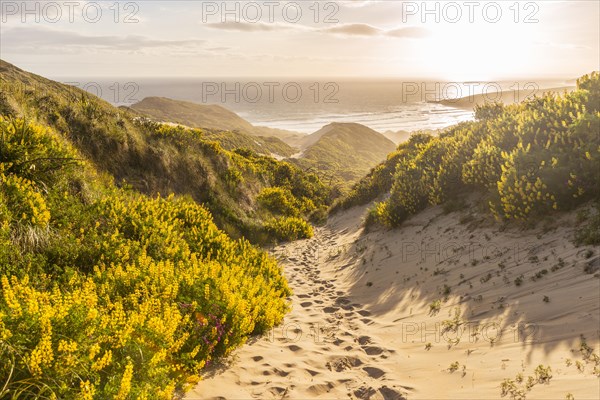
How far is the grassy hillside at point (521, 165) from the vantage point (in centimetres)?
743

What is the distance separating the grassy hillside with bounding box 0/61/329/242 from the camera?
10.3 m

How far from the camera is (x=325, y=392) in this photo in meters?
→ 4.44

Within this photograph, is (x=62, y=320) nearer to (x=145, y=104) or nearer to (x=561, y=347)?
(x=561, y=347)

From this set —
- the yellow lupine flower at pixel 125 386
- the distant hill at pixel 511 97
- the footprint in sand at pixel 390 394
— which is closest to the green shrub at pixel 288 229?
→ the distant hill at pixel 511 97

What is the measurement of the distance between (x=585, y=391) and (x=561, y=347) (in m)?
0.88

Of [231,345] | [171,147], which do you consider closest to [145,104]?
[171,147]

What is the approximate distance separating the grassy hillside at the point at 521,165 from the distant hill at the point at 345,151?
27.8m

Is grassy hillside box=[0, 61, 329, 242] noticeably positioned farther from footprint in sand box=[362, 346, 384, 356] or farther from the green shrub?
footprint in sand box=[362, 346, 384, 356]

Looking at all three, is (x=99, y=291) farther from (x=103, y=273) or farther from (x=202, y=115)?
(x=202, y=115)

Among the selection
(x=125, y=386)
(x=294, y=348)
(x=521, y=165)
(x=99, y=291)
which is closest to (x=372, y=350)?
(x=294, y=348)

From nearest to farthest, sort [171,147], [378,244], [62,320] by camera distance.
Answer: [62,320]
[378,244]
[171,147]

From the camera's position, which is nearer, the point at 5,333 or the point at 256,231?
the point at 5,333

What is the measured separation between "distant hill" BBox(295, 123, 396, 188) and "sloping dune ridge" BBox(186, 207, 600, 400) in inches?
1253

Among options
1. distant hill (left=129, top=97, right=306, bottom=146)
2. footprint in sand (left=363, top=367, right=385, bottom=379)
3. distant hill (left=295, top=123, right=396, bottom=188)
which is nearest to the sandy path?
footprint in sand (left=363, top=367, right=385, bottom=379)
